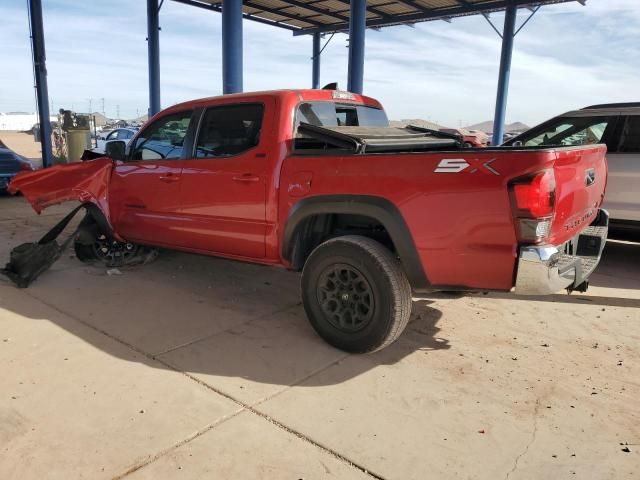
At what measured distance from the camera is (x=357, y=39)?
14164 millimetres

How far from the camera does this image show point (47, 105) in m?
13.4

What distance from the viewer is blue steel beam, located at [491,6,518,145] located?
1708cm

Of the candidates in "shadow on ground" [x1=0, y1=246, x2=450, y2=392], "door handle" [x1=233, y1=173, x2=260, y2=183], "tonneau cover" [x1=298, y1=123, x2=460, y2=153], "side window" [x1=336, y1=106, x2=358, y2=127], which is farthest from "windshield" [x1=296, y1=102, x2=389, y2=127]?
"shadow on ground" [x1=0, y1=246, x2=450, y2=392]

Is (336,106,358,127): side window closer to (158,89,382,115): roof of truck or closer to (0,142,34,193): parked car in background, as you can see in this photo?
(158,89,382,115): roof of truck

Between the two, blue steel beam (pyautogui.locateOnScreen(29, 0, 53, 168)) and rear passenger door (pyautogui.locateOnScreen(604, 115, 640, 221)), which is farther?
blue steel beam (pyautogui.locateOnScreen(29, 0, 53, 168))

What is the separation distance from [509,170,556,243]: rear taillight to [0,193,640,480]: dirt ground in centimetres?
104

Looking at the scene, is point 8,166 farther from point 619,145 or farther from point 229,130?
point 619,145

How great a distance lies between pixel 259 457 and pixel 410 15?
60.6 feet

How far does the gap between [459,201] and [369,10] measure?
16692 millimetres

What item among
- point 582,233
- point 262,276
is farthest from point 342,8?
point 582,233

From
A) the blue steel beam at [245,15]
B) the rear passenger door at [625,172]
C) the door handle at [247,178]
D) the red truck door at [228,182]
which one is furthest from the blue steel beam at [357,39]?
the door handle at [247,178]

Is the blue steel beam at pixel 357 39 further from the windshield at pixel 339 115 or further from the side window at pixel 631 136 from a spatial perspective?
the windshield at pixel 339 115

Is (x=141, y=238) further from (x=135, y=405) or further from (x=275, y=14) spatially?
(x=275, y=14)

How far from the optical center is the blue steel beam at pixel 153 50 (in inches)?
631
